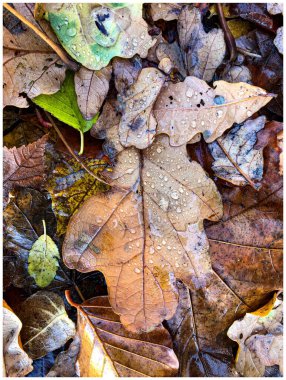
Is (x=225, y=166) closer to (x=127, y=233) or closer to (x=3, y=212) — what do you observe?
(x=127, y=233)

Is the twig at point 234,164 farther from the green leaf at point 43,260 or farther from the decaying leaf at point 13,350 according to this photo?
the decaying leaf at point 13,350

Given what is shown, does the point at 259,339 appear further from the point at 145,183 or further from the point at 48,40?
the point at 48,40

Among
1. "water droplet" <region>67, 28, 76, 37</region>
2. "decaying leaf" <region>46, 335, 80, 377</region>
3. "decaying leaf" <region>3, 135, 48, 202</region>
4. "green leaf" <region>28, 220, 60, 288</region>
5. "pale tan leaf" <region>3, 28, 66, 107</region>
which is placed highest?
"water droplet" <region>67, 28, 76, 37</region>

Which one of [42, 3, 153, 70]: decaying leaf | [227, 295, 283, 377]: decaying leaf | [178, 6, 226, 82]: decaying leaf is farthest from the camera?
[227, 295, 283, 377]: decaying leaf

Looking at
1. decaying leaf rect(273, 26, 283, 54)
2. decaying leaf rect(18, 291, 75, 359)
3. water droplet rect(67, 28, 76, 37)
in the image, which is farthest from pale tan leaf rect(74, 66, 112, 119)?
decaying leaf rect(18, 291, 75, 359)

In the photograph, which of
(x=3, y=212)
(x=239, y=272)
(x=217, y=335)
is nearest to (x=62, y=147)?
(x=3, y=212)

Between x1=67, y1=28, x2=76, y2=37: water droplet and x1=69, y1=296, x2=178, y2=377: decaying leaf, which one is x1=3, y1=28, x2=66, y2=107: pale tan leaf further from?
x1=69, y1=296, x2=178, y2=377: decaying leaf

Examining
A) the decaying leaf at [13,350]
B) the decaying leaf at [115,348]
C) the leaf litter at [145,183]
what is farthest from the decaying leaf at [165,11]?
the decaying leaf at [13,350]
